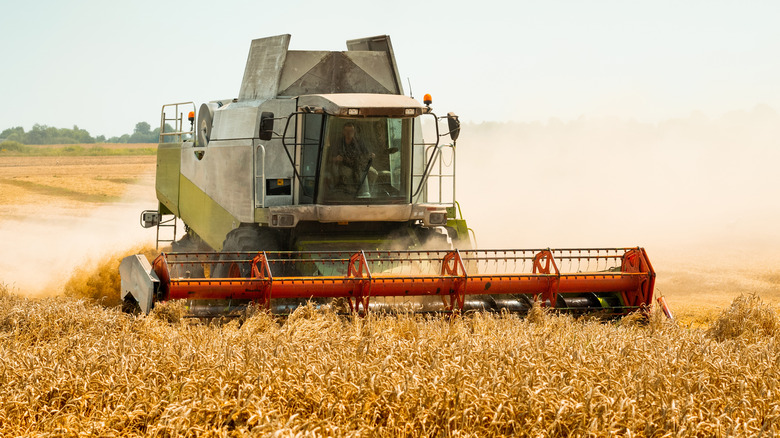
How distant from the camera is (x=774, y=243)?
19.3 meters

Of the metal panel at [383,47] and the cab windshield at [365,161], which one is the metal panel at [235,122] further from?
the metal panel at [383,47]

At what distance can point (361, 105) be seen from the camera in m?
8.27

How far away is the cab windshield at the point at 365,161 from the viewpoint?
337 inches

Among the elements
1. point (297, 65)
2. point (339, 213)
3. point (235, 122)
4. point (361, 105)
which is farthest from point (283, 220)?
point (297, 65)

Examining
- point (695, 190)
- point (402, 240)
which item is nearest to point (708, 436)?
point (402, 240)

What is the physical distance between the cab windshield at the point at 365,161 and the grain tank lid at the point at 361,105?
0.66 ft

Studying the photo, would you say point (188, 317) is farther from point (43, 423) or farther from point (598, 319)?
point (598, 319)

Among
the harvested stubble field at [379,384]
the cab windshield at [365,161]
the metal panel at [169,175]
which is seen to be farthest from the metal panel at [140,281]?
the metal panel at [169,175]

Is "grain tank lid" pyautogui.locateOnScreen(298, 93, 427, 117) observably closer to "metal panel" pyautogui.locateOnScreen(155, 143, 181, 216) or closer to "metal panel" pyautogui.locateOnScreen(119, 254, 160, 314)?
"metal panel" pyautogui.locateOnScreen(119, 254, 160, 314)

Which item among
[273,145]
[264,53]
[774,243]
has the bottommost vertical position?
[774,243]

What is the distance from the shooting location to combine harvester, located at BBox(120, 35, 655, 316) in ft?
23.3

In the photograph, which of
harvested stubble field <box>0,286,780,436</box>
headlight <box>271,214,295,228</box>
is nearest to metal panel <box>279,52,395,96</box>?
headlight <box>271,214,295,228</box>

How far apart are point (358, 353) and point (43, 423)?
180 centimetres

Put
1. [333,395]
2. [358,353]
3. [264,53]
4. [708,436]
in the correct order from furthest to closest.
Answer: [264,53]
[358,353]
[333,395]
[708,436]
